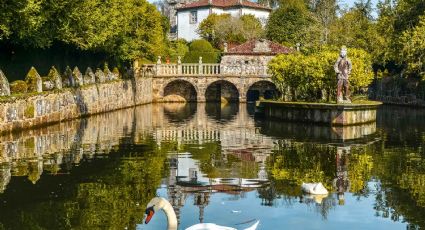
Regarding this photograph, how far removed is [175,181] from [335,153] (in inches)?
326

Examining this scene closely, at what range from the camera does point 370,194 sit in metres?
16.2

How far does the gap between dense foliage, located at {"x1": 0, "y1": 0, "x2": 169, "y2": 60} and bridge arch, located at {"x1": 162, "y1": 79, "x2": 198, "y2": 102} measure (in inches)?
176

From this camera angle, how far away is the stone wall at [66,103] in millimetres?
30047

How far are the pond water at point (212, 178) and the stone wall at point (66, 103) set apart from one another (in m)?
1.14

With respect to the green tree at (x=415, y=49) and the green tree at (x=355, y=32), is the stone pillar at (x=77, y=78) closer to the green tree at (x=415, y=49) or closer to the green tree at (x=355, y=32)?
the green tree at (x=355, y=32)

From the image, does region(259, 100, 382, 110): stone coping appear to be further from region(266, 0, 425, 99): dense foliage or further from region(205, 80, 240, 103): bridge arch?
region(205, 80, 240, 103): bridge arch

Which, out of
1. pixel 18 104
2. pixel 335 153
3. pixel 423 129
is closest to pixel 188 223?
pixel 335 153

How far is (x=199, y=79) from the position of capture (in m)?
66.5

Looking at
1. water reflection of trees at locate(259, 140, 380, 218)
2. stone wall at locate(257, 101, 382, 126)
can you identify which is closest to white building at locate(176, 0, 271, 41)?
stone wall at locate(257, 101, 382, 126)

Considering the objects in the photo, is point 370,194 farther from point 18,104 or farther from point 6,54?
point 6,54

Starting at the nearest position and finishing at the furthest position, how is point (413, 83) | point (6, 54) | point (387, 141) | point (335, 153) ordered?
point (335, 153), point (387, 141), point (6, 54), point (413, 83)

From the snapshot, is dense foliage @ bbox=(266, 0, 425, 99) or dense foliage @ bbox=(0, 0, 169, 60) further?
dense foliage @ bbox=(266, 0, 425, 99)

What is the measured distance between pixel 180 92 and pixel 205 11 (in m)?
32.9

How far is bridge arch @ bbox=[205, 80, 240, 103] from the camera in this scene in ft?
232
